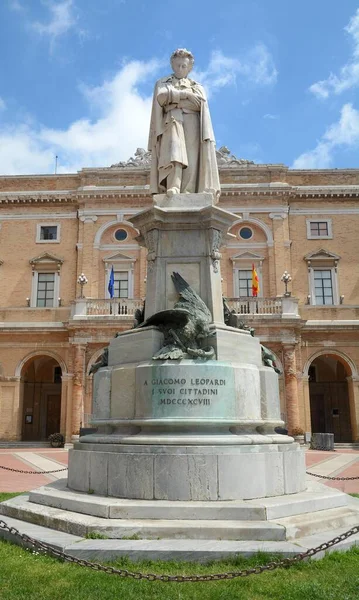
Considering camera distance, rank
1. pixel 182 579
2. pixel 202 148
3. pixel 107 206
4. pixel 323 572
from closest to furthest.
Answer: pixel 182 579 < pixel 323 572 < pixel 202 148 < pixel 107 206

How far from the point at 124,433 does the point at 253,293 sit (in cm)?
2392

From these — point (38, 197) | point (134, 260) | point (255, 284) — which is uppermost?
point (38, 197)

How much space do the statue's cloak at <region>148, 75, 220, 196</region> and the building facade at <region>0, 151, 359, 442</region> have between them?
21.3 m

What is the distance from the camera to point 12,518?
6.55 meters

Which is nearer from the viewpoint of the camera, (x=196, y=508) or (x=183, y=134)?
(x=196, y=508)

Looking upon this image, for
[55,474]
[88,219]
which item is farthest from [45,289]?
[55,474]

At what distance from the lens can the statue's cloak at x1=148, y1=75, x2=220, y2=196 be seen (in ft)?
28.4

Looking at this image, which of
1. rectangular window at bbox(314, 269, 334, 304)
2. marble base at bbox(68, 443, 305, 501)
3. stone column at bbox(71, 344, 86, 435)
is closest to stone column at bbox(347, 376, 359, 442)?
rectangular window at bbox(314, 269, 334, 304)

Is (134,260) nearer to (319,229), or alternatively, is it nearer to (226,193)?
(226,193)

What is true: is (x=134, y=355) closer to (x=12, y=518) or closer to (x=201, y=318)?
(x=201, y=318)

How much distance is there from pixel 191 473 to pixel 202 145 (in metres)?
5.10

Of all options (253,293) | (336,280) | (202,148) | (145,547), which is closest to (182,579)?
(145,547)

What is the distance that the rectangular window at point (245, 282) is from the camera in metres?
32.1

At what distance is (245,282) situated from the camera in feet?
106
